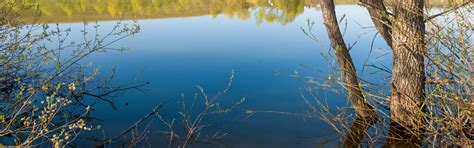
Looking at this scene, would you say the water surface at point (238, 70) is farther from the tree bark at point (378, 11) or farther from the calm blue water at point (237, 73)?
the tree bark at point (378, 11)

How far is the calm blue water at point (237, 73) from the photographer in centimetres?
788

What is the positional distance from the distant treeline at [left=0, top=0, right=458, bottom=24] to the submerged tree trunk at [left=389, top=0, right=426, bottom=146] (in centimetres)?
1990

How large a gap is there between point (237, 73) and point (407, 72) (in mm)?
6407

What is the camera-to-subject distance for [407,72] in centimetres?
684

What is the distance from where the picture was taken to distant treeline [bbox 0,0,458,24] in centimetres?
3330

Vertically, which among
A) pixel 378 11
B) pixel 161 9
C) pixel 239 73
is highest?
pixel 161 9

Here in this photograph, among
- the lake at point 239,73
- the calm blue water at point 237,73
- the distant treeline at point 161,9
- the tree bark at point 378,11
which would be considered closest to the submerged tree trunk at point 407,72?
the tree bark at point 378,11

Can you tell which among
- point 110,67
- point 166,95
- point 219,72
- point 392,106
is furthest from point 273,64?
point 392,106

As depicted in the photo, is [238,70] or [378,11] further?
[238,70]

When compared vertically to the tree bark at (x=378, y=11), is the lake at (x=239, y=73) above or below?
below

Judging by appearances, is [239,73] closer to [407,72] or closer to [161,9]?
[407,72]

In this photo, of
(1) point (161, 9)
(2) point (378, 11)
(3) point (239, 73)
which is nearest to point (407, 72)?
(2) point (378, 11)

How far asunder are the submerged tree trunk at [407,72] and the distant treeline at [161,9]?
19897 millimetres

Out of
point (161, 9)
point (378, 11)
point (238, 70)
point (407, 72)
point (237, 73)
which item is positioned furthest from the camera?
point (161, 9)
